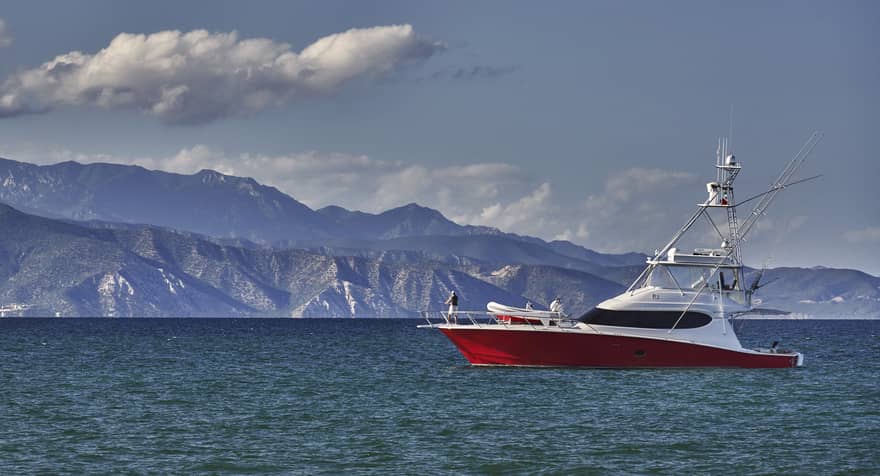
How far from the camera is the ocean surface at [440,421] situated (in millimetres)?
38312

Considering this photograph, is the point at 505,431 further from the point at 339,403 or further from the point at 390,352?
the point at 390,352

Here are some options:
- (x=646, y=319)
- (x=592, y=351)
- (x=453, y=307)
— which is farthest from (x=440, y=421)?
(x=646, y=319)

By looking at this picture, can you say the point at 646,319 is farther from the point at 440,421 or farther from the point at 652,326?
the point at 440,421

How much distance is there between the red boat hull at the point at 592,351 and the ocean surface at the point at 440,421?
0.80m

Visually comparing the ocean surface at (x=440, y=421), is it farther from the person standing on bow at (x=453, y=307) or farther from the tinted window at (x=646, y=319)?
the person standing on bow at (x=453, y=307)

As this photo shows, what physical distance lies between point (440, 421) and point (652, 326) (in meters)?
21.7

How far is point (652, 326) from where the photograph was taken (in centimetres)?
6631

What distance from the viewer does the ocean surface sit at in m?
38.3

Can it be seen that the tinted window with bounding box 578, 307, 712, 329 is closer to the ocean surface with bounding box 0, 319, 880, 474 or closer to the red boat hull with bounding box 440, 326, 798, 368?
the red boat hull with bounding box 440, 326, 798, 368

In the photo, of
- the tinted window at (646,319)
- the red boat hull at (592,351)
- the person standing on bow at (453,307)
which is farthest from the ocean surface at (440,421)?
the person standing on bow at (453,307)

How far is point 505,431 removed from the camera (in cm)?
4512

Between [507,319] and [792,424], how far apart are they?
73.1 ft

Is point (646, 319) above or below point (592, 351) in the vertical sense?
above

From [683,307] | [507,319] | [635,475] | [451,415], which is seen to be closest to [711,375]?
[683,307]
